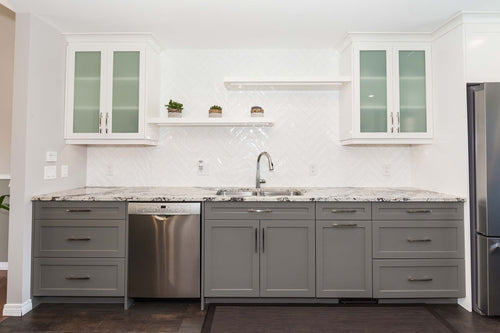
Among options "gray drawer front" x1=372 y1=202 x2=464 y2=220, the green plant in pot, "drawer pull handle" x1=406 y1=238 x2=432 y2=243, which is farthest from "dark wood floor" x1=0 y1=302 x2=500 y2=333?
the green plant in pot

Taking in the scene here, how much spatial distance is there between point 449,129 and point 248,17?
1.92 m

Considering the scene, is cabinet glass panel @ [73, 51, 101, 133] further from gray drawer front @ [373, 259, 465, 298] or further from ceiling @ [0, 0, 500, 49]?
gray drawer front @ [373, 259, 465, 298]

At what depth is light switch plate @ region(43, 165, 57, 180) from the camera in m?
2.73

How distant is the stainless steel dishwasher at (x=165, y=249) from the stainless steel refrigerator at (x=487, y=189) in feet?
7.07

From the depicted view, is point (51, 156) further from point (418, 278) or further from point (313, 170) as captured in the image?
point (418, 278)

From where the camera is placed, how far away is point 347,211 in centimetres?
256

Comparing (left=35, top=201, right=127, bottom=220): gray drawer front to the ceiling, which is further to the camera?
(left=35, top=201, right=127, bottom=220): gray drawer front

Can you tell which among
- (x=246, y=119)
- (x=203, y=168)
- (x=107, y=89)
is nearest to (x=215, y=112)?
(x=246, y=119)

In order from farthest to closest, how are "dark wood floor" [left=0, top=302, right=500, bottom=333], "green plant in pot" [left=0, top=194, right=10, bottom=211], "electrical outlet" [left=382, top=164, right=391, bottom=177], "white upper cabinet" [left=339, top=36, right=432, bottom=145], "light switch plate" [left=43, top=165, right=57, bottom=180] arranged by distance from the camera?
1. "electrical outlet" [left=382, top=164, right=391, bottom=177]
2. "green plant in pot" [left=0, top=194, right=10, bottom=211]
3. "white upper cabinet" [left=339, top=36, right=432, bottom=145]
4. "light switch plate" [left=43, top=165, right=57, bottom=180]
5. "dark wood floor" [left=0, top=302, right=500, bottom=333]

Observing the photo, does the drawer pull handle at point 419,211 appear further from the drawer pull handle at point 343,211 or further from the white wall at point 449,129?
the drawer pull handle at point 343,211

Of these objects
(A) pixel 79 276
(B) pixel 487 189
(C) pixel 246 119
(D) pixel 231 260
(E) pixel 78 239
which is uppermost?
(C) pixel 246 119

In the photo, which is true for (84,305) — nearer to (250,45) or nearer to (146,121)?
(146,121)

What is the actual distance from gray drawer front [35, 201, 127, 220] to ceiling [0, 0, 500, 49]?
154 cm

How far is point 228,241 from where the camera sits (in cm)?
256
